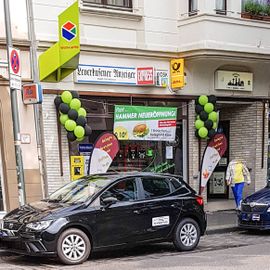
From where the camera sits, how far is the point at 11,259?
8.81m

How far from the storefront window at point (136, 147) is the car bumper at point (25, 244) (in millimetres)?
4597

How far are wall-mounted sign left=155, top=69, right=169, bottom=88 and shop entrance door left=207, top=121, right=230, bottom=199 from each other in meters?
3.50

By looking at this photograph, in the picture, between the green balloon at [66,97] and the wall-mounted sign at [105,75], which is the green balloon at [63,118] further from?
the wall-mounted sign at [105,75]

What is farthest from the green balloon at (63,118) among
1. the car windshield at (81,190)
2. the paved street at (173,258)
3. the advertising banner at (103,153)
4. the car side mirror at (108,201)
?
the car side mirror at (108,201)

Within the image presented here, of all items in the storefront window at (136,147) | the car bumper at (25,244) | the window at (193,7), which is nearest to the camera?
the car bumper at (25,244)

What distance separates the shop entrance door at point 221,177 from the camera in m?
16.5

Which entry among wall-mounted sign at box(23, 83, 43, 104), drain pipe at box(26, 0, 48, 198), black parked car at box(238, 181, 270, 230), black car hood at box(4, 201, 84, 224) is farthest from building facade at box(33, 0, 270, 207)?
black car hood at box(4, 201, 84, 224)

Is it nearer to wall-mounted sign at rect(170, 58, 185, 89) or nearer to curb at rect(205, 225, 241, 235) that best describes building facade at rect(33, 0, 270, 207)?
wall-mounted sign at rect(170, 58, 185, 89)

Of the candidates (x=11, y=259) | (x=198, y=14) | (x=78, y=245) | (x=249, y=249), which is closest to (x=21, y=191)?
(x=11, y=259)

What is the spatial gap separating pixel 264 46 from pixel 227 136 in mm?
3285

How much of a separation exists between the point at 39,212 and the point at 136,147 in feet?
19.4

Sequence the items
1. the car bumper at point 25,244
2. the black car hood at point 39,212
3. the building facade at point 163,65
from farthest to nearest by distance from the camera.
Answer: the building facade at point 163,65, the black car hood at point 39,212, the car bumper at point 25,244

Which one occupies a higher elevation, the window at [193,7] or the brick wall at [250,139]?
the window at [193,7]

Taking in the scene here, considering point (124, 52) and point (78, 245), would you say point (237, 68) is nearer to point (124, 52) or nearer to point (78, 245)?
point (124, 52)
